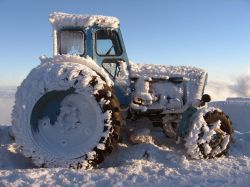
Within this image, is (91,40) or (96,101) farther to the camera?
(91,40)

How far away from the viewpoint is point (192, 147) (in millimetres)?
5531

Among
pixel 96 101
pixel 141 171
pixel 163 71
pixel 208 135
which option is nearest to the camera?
pixel 141 171

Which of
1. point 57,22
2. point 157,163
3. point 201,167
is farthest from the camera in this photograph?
point 57,22

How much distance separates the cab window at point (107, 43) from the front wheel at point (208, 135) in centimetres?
171

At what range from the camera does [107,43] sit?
643 cm

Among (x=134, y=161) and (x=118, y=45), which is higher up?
(x=118, y=45)

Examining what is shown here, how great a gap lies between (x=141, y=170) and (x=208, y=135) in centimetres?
141

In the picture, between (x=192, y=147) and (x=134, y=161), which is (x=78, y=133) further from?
(x=192, y=147)

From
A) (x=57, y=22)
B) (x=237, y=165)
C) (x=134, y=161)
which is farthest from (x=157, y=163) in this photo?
(x=57, y=22)

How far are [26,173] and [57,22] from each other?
2719mm

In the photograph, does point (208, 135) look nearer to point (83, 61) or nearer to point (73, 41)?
point (83, 61)

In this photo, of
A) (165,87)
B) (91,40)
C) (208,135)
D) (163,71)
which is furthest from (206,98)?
(91,40)

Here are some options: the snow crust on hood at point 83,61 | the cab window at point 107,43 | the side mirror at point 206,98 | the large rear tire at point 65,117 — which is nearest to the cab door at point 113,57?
the cab window at point 107,43

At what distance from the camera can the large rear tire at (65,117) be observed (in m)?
5.07
